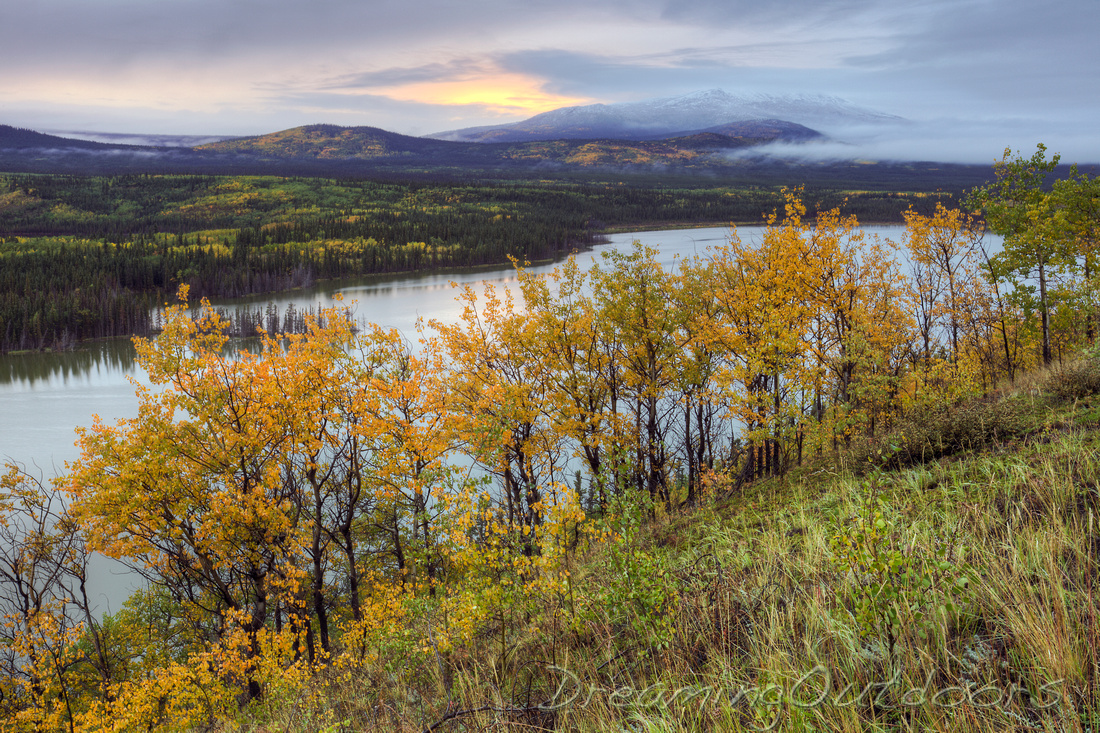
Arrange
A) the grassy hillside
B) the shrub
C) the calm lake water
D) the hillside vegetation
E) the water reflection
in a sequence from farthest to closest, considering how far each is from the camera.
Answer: the water reflection → the calm lake water → the shrub → the hillside vegetation → the grassy hillside

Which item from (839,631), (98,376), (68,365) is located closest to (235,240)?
(68,365)

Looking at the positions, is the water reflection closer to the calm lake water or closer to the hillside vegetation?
the calm lake water

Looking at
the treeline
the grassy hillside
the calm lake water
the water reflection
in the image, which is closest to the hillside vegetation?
the grassy hillside

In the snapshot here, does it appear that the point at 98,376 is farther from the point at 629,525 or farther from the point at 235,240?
the point at 235,240

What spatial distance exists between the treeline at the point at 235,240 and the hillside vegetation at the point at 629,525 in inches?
831

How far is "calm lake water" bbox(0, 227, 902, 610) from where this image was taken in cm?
3975

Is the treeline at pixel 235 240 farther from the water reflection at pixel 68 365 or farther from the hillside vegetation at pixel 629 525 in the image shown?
the hillside vegetation at pixel 629 525

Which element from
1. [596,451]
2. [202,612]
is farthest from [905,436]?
[202,612]

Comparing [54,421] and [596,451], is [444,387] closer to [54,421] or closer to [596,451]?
[596,451]

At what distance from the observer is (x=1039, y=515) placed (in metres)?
4.34

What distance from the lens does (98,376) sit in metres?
61.4

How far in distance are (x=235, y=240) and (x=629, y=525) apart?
5692 inches

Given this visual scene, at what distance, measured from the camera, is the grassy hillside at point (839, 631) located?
2.82 m

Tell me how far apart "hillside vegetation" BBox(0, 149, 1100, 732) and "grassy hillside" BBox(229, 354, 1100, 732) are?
0.10 feet
